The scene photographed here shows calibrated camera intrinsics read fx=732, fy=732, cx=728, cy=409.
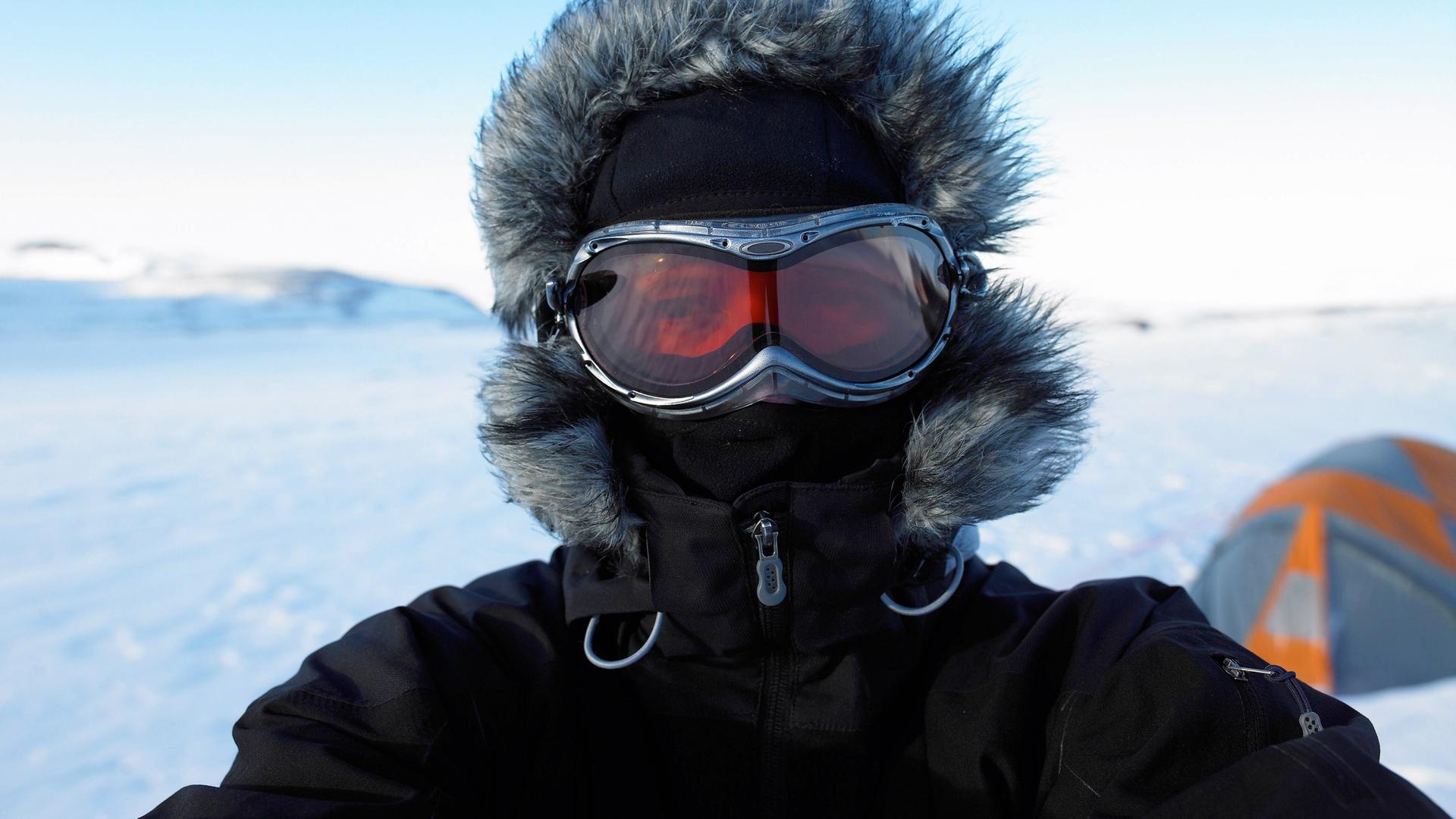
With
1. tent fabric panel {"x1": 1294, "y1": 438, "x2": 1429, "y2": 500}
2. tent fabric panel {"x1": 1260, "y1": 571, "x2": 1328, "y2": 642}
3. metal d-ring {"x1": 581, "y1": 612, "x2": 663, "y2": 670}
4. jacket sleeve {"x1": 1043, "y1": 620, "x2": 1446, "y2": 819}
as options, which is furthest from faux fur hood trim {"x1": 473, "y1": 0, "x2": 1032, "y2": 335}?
tent fabric panel {"x1": 1294, "y1": 438, "x2": 1429, "y2": 500}

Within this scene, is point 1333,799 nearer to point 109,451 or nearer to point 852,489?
point 852,489

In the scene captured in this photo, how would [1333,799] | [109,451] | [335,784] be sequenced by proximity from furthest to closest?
1. [109,451]
2. [335,784]
3. [1333,799]

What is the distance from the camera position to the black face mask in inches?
54.4

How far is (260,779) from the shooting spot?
41.3 inches

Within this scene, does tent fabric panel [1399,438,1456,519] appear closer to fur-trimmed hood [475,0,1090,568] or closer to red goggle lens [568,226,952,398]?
fur-trimmed hood [475,0,1090,568]

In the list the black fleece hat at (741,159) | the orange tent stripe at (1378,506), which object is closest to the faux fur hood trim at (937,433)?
the black fleece hat at (741,159)

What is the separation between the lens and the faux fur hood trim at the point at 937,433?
136cm

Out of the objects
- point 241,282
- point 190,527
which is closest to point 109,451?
point 190,527

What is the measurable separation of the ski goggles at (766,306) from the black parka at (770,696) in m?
0.20

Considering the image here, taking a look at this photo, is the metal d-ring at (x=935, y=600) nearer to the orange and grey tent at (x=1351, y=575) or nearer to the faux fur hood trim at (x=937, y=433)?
the faux fur hood trim at (x=937, y=433)

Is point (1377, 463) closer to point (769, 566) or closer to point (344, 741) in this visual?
point (769, 566)

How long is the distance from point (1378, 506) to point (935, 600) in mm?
4418

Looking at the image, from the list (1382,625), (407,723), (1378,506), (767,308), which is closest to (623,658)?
(407,723)

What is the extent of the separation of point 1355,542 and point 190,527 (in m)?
7.28
